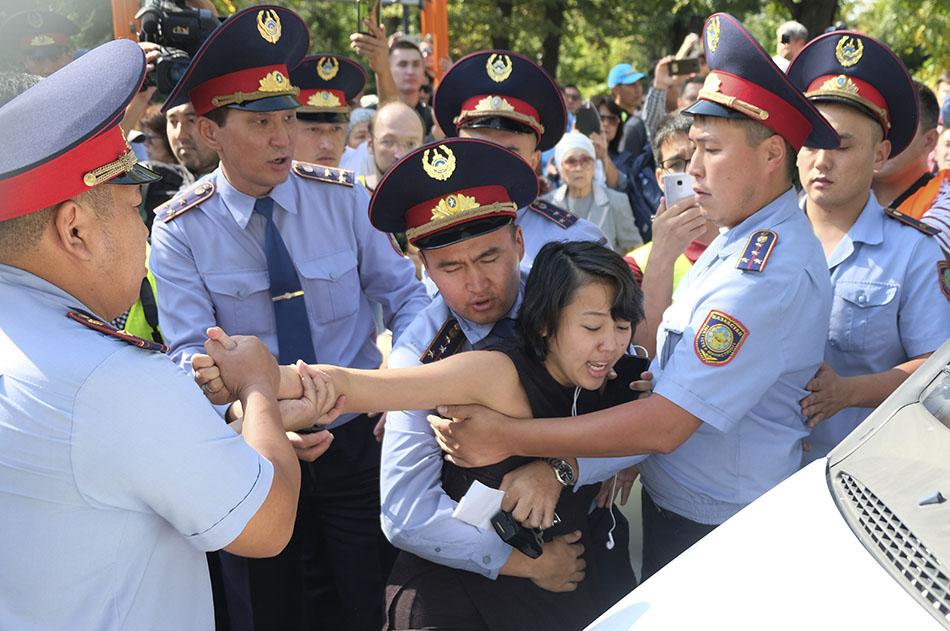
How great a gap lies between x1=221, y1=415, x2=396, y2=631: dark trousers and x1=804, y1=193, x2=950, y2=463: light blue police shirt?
1526 millimetres

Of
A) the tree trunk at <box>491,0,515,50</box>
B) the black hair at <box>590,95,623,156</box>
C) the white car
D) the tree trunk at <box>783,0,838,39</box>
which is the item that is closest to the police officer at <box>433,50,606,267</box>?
the white car

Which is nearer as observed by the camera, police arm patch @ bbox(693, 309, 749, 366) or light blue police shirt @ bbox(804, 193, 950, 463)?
police arm patch @ bbox(693, 309, 749, 366)

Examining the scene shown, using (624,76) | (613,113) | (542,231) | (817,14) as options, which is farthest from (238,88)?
(817,14)

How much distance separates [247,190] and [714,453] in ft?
6.02

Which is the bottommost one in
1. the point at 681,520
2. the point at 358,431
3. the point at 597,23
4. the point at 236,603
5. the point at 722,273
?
the point at 597,23

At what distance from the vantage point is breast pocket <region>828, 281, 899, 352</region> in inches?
106

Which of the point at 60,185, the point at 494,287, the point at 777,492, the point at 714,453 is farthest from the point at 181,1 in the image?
the point at 777,492

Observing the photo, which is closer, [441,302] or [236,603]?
[441,302]

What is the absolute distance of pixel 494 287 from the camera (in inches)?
97.5

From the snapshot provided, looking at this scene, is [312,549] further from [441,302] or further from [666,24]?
[666,24]

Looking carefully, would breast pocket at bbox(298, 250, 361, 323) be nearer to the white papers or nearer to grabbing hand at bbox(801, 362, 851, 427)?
the white papers

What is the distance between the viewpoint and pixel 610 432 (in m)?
2.19

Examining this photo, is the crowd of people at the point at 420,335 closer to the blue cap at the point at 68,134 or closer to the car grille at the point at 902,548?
the blue cap at the point at 68,134

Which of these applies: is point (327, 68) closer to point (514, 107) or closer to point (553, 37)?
point (514, 107)
